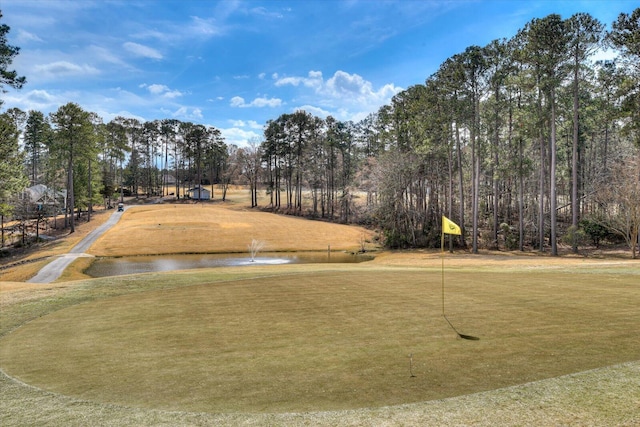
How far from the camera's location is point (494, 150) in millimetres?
35562

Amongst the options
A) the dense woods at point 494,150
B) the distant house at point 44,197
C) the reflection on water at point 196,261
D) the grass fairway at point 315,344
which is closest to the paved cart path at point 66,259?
the reflection on water at point 196,261

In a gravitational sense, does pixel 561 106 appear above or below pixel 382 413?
above

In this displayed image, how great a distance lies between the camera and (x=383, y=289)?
A: 1405 centimetres

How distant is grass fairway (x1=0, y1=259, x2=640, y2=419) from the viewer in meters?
6.12

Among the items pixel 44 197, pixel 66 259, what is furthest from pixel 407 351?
pixel 44 197

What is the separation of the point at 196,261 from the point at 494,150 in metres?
29.2

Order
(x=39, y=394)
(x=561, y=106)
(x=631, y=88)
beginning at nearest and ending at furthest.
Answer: (x=39, y=394) < (x=631, y=88) < (x=561, y=106)

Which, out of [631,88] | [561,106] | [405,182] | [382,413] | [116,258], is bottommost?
[116,258]

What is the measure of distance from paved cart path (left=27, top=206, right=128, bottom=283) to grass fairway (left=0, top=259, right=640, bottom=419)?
15043 millimetres

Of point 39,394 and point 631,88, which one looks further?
point 631,88

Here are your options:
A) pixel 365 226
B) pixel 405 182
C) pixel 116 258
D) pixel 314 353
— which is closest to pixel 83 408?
pixel 314 353

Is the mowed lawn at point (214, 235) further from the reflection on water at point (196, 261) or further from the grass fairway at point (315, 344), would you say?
the grass fairway at point (315, 344)

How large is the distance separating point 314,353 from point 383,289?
6.84m

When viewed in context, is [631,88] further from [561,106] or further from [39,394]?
[39,394]
